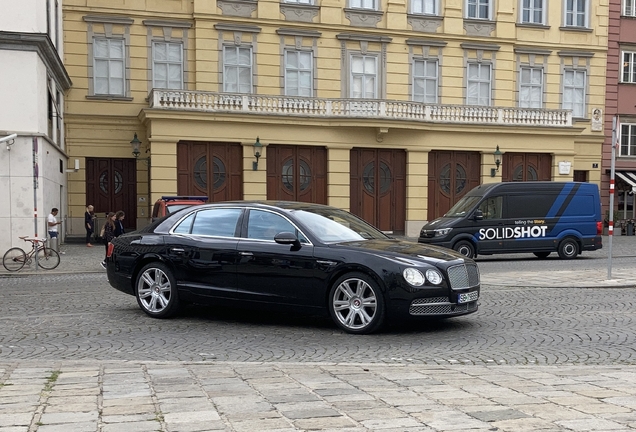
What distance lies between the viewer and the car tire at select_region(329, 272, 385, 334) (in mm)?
8336

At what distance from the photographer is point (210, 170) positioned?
28.9 meters

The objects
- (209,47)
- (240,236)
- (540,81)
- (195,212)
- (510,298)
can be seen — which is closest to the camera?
(240,236)

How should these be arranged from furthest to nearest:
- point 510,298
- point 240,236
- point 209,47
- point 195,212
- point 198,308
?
point 209,47 → point 510,298 → point 198,308 → point 195,212 → point 240,236

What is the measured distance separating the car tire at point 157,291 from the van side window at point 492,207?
13.5m

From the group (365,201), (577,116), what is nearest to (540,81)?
(577,116)

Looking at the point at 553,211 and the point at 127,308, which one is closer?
the point at 127,308

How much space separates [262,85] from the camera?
30.7 metres

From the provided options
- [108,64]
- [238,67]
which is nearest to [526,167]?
[238,67]

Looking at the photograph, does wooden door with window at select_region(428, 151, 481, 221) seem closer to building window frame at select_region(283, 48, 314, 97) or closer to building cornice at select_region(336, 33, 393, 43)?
building cornice at select_region(336, 33, 393, 43)

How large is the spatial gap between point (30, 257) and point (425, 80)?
66.3 feet

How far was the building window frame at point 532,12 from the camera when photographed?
3378 centimetres

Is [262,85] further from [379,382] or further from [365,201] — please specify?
[379,382]

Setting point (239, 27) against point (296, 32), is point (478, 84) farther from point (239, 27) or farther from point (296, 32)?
point (239, 27)

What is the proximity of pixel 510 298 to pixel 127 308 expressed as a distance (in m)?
6.33
